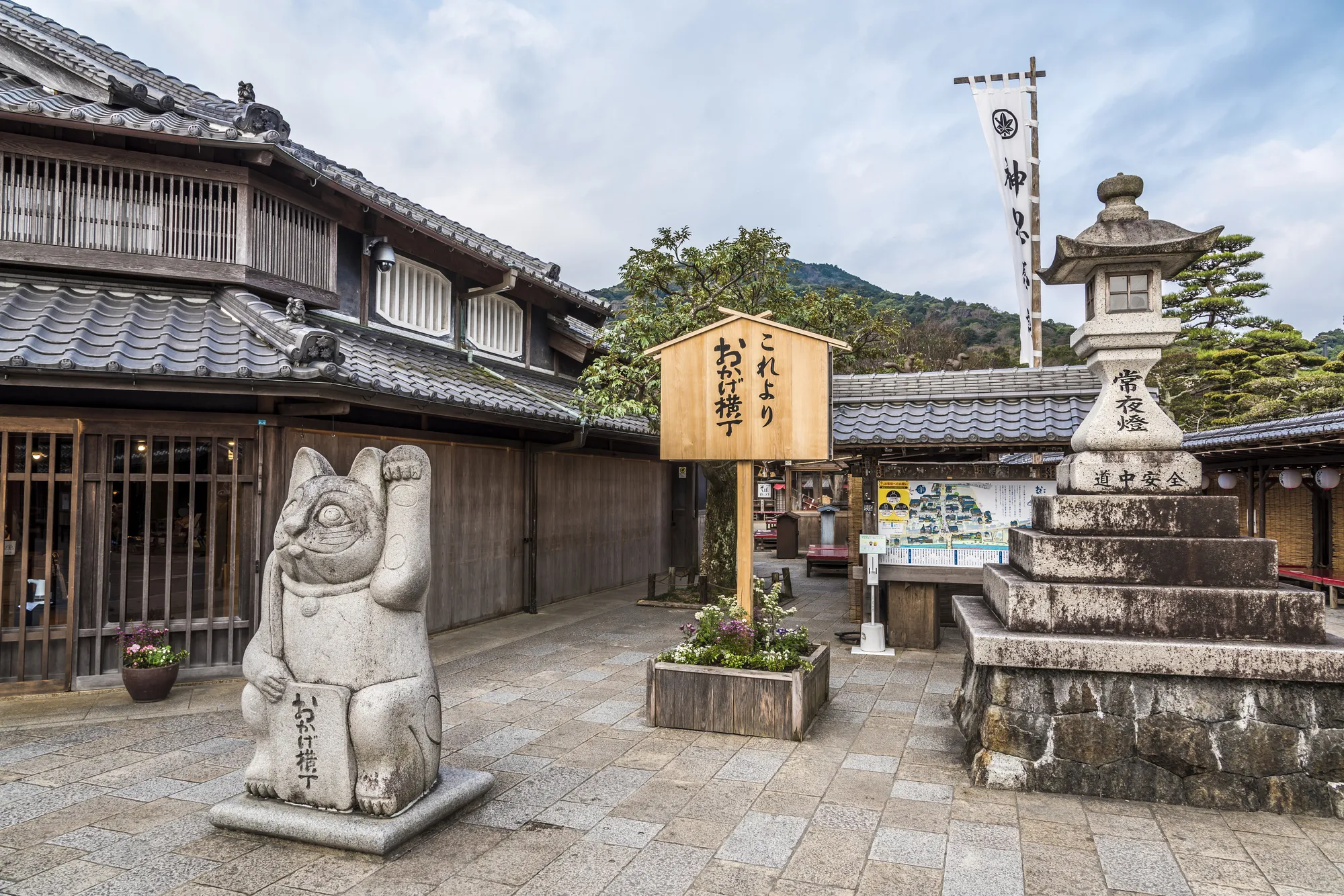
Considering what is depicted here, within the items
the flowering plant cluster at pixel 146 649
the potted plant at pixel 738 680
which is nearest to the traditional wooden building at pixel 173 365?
the flowering plant cluster at pixel 146 649

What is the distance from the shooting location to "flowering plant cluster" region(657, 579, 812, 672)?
22.1 ft

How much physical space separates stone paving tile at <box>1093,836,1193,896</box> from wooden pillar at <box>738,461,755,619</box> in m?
3.56

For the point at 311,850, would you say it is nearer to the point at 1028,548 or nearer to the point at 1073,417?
the point at 1028,548

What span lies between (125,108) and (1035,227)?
12817 millimetres

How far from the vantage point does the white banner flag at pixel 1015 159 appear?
1205cm

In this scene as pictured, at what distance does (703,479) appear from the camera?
20281 millimetres

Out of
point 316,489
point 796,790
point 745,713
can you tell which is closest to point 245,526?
point 316,489

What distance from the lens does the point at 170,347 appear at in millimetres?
7305

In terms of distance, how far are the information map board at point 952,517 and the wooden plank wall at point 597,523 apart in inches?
228

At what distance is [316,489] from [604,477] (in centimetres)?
1060

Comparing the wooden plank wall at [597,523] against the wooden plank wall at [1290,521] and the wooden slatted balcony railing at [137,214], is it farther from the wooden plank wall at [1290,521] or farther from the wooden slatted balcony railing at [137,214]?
the wooden plank wall at [1290,521]

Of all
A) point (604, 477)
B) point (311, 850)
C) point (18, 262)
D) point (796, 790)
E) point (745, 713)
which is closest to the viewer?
point (311, 850)

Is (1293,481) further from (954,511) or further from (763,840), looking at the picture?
(763,840)

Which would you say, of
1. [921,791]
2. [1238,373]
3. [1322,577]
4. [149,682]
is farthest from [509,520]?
[1238,373]
